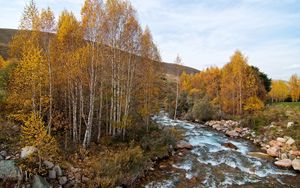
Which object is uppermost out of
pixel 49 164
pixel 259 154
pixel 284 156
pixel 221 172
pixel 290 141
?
pixel 49 164

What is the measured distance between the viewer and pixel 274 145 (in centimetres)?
2084

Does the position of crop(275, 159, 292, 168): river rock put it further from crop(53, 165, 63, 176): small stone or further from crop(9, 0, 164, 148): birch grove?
crop(53, 165, 63, 176): small stone

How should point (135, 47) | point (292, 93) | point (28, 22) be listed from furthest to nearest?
point (292, 93)
point (135, 47)
point (28, 22)

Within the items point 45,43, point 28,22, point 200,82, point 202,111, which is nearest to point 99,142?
point 45,43

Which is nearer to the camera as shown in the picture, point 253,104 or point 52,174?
point 52,174

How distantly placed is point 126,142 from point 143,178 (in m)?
4.03

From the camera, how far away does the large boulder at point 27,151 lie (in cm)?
Result: 1021

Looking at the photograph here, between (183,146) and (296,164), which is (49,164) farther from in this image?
(296,164)

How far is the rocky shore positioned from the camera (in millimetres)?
16734

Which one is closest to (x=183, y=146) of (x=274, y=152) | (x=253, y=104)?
(x=274, y=152)

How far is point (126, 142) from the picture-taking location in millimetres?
16469

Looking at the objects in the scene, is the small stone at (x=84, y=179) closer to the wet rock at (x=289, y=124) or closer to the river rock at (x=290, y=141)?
the river rock at (x=290, y=141)

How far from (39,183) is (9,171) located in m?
1.43

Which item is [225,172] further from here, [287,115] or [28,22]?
[287,115]
